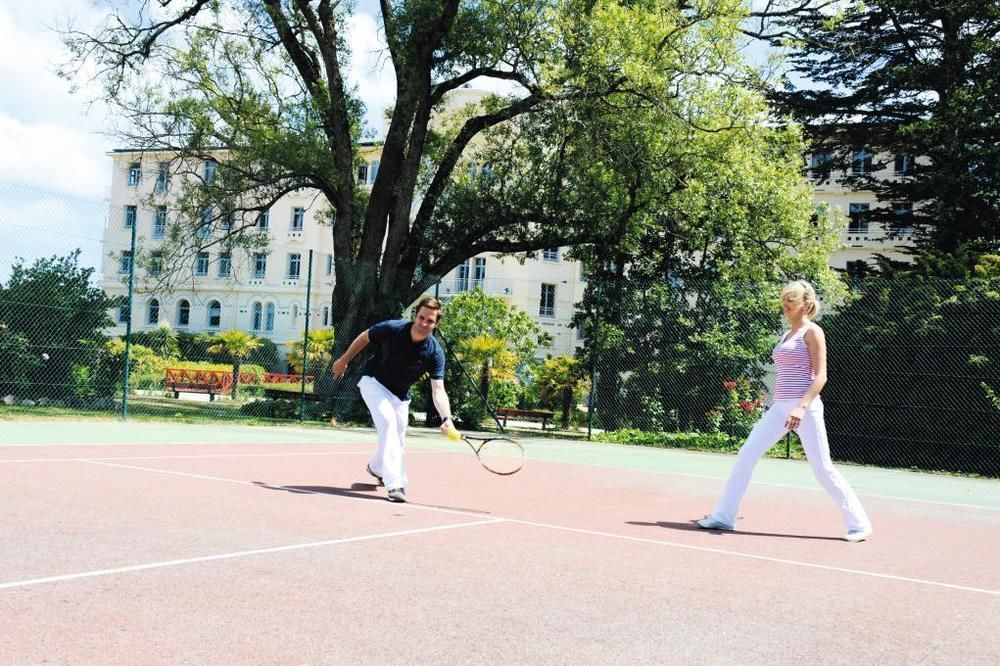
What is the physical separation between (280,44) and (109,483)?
18.4 meters

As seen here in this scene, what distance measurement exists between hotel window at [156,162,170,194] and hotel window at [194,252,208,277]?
1.94 m

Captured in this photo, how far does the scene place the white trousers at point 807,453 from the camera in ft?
25.5

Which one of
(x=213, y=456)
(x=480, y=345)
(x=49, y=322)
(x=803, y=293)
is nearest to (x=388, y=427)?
(x=803, y=293)

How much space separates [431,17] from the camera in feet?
69.7

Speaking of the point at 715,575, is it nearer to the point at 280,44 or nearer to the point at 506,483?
the point at 506,483

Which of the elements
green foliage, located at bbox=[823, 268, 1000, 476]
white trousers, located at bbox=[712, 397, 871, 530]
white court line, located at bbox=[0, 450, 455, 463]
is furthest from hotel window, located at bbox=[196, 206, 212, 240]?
white trousers, located at bbox=[712, 397, 871, 530]

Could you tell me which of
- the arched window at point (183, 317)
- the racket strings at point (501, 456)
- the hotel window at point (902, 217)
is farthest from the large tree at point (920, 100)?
the arched window at point (183, 317)

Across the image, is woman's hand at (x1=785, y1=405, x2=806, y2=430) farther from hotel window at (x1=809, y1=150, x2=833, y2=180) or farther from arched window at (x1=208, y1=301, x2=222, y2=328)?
arched window at (x1=208, y1=301, x2=222, y2=328)

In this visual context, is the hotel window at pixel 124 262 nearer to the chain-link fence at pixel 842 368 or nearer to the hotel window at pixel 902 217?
the chain-link fence at pixel 842 368

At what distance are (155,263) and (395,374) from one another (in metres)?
14.7

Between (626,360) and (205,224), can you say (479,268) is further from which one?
(626,360)

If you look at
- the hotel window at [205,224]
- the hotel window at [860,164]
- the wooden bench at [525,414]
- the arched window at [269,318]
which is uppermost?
the hotel window at [860,164]

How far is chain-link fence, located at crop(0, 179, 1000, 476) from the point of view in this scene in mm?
15828

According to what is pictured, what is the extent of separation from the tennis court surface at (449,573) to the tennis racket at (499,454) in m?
0.21
